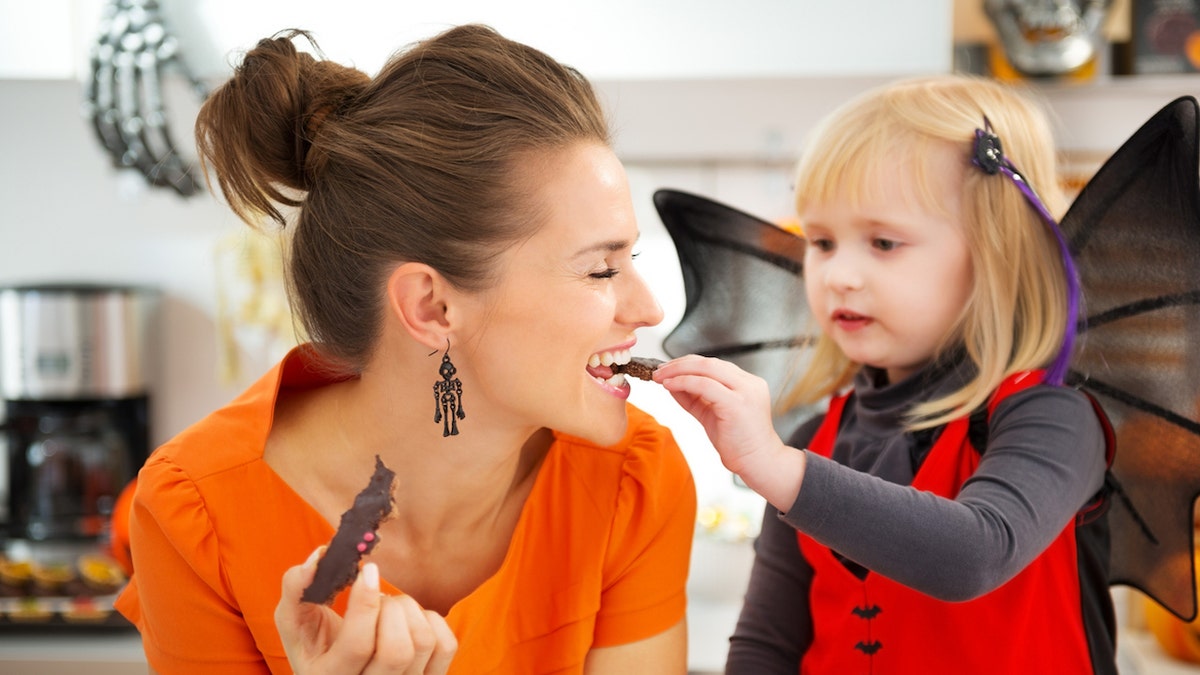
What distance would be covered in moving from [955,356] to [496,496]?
536 mm

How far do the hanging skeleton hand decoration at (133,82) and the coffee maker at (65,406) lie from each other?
31cm

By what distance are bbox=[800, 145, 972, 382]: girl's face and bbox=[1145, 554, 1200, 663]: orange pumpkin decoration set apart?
931 mm

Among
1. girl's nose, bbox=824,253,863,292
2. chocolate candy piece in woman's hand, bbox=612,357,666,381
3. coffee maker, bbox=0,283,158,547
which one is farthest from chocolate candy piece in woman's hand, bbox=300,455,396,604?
coffee maker, bbox=0,283,158,547

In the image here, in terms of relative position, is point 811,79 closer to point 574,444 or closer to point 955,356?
point 955,356

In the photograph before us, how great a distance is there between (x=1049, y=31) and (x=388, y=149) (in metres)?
1.44

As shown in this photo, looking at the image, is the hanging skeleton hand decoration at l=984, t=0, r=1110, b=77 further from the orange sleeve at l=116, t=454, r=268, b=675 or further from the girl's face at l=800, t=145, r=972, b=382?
the orange sleeve at l=116, t=454, r=268, b=675

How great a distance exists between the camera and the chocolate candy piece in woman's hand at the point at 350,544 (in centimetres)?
80

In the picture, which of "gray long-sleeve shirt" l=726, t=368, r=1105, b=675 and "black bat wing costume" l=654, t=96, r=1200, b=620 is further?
"black bat wing costume" l=654, t=96, r=1200, b=620

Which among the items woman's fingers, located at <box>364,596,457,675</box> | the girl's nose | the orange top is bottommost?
the orange top

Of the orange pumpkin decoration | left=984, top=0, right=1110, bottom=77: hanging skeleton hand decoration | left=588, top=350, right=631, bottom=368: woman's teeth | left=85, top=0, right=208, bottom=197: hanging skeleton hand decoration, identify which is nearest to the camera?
left=588, top=350, right=631, bottom=368: woman's teeth

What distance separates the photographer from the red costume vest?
1.17 metres

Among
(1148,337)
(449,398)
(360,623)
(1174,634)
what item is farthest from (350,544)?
(1174,634)

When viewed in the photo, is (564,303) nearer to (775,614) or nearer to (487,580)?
(487,580)

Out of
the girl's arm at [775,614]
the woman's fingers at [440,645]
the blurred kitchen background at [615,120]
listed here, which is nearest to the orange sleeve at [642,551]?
the girl's arm at [775,614]
